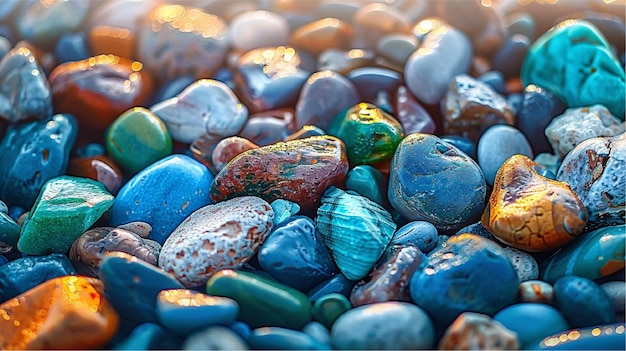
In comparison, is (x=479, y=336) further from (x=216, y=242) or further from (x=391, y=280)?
(x=216, y=242)

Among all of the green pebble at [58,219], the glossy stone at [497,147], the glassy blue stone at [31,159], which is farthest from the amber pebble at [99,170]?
the glossy stone at [497,147]

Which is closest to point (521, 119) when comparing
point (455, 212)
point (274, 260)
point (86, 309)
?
point (455, 212)

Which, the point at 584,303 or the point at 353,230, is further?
the point at 353,230

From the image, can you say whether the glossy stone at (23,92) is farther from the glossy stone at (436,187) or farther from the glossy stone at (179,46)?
the glossy stone at (436,187)

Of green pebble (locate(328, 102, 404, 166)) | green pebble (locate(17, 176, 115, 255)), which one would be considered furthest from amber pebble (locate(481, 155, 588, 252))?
green pebble (locate(17, 176, 115, 255))

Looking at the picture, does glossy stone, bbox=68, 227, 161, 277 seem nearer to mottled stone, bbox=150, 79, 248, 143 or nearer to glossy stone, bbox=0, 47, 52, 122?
mottled stone, bbox=150, 79, 248, 143

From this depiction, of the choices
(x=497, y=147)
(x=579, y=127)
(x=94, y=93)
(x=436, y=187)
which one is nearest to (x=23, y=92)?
(x=94, y=93)
